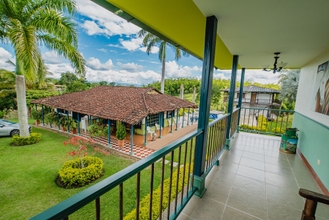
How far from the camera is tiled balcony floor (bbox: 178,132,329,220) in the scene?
1.71 metres

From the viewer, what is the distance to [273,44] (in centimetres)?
257

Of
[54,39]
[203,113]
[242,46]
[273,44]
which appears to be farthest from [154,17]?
[54,39]

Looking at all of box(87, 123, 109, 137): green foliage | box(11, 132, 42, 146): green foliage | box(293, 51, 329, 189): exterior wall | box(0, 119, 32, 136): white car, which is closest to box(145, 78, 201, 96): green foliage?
box(87, 123, 109, 137): green foliage

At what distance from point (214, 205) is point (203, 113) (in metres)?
1.06

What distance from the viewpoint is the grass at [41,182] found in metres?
4.24

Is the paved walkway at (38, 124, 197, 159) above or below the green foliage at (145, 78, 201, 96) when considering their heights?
below

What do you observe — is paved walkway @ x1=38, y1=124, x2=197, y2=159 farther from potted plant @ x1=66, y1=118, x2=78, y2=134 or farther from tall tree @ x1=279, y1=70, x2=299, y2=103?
tall tree @ x1=279, y1=70, x2=299, y2=103

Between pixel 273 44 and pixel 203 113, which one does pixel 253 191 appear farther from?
pixel 273 44

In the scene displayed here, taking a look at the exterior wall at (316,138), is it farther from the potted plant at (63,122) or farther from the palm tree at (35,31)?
the potted plant at (63,122)

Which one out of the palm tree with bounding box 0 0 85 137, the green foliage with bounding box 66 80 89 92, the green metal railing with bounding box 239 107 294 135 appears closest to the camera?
the palm tree with bounding box 0 0 85 137

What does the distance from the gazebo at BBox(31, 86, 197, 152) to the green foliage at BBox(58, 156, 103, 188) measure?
226cm

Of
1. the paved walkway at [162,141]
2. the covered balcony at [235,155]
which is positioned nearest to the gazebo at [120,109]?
the paved walkway at [162,141]

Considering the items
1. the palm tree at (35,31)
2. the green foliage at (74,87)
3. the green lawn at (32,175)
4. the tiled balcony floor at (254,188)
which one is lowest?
the green lawn at (32,175)

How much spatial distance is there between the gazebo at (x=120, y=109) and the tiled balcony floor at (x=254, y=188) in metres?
5.09
